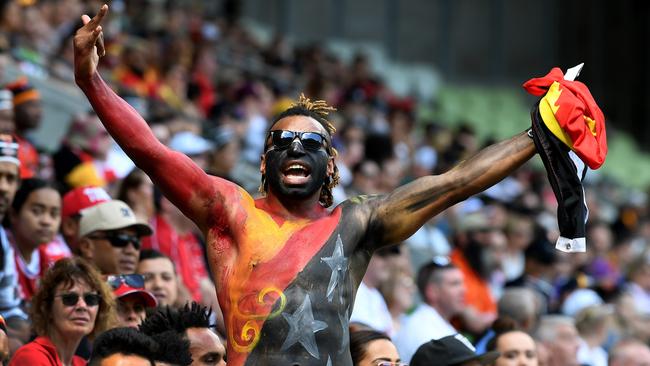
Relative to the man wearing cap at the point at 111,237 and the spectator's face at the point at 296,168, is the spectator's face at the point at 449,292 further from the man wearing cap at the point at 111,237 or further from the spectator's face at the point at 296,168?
the spectator's face at the point at 296,168

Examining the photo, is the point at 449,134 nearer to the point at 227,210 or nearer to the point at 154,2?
the point at 154,2

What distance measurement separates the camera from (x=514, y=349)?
749 centimetres

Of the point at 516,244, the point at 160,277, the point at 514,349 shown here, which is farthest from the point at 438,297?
the point at 516,244

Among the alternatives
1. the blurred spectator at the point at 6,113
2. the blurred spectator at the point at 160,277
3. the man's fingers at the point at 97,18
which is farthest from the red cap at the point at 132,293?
the blurred spectator at the point at 6,113

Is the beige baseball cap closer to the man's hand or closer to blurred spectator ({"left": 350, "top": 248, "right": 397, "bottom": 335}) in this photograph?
blurred spectator ({"left": 350, "top": 248, "right": 397, "bottom": 335})

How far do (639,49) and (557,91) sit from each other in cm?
2526

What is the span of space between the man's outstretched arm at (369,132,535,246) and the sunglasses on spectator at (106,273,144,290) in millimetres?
1909

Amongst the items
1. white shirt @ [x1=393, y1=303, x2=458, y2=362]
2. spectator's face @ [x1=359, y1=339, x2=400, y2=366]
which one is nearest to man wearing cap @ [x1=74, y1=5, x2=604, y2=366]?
spectator's face @ [x1=359, y1=339, x2=400, y2=366]

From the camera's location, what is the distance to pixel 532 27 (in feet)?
96.7

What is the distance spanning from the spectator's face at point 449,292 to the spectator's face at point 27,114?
122 inches

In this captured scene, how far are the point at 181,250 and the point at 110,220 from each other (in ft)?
4.80

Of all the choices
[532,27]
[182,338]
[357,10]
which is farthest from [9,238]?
[532,27]

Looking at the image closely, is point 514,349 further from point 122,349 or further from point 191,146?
point 191,146

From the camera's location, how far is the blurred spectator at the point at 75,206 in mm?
7652
